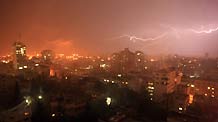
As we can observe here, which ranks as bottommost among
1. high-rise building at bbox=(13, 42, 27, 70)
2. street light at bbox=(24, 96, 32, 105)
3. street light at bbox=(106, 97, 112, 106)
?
street light at bbox=(106, 97, 112, 106)

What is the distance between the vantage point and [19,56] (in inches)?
913

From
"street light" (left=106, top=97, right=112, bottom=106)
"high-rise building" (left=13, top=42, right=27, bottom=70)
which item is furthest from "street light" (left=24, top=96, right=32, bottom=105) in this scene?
"high-rise building" (left=13, top=42, right=27, bottom=70)

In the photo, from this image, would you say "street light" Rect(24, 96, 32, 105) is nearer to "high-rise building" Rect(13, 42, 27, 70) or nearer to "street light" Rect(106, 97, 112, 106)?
"street light" Rect(106, 97, 112, 106)

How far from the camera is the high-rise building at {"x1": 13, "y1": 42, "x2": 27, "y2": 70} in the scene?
2202 cm

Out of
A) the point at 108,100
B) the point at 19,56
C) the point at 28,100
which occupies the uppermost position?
the point at 19,56

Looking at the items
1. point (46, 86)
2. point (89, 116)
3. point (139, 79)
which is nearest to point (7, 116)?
point (89, 116)

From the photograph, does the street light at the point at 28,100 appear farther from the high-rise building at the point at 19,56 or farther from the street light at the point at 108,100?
the high-rise building at the point at 19,56

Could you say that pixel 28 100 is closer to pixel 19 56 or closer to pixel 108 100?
pixel 108 100

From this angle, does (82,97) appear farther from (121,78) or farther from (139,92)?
(121,78)

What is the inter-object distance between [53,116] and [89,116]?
149 cm

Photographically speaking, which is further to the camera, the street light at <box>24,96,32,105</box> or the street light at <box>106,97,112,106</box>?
the street light at <box>106,97,112,106</box>

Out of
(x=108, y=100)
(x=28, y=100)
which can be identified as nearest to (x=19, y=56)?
(x=28, y=100)

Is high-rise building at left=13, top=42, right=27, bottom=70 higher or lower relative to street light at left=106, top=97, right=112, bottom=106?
higher

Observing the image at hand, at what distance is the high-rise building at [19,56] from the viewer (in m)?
22.0
